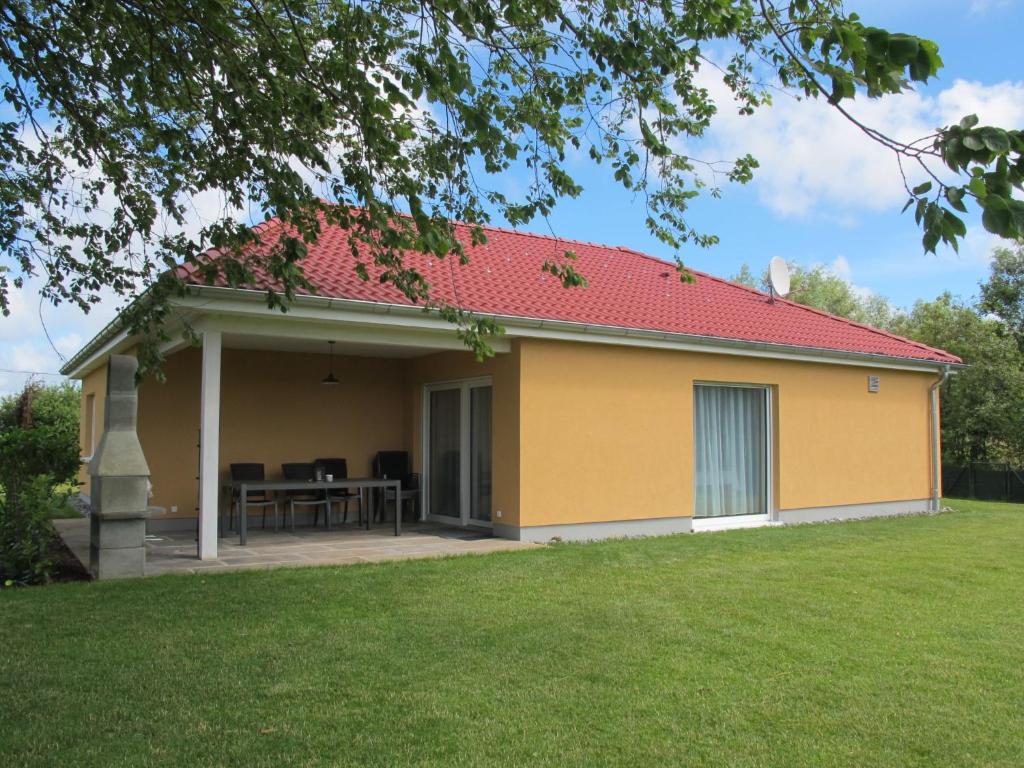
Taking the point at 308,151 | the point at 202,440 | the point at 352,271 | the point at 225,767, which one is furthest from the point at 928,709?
the point at 352,271

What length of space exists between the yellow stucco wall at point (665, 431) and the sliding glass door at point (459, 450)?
3.63 feet

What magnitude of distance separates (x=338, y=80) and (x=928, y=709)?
5.41 m

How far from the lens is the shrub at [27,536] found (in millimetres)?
7602

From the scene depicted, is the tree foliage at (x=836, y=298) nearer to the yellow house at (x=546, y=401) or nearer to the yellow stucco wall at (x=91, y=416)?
the yellow house at (x=546, y=401)

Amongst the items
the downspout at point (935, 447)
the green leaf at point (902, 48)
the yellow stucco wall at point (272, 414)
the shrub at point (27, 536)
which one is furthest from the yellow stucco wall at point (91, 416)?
the downspout at point (935, 447)

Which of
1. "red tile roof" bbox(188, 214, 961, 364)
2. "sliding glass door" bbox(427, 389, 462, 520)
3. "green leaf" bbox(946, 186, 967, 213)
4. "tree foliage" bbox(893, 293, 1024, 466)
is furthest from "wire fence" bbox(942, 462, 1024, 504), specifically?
"green leaf" bbox(946, 186, 967, 213)

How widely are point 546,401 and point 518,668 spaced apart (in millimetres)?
5958

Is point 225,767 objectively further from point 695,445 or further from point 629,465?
point 695,445

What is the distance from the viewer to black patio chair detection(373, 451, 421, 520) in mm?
13039

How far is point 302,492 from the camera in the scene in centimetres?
1234

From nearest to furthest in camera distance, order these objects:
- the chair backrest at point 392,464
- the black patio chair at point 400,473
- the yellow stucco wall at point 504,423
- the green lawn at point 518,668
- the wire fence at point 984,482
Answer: the green lawn at point 518,668
the yellow stucco wall at point 504,423
the black patio chair at point 400,473
the chair backrest at point 392,464
the wire fence at point 984,482

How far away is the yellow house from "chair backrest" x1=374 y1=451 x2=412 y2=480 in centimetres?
21

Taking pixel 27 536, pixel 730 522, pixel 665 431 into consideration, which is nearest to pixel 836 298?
pixel 730 522

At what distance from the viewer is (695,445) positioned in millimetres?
12469
